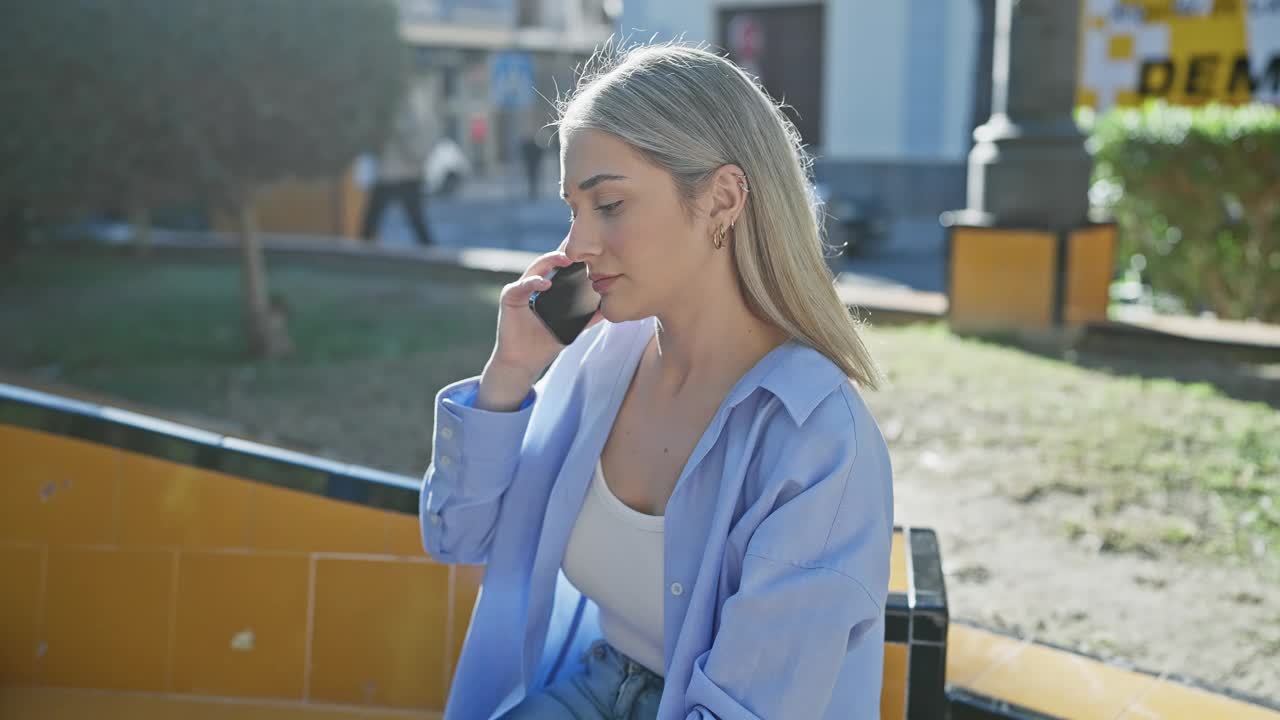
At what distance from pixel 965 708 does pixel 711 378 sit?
0.89m

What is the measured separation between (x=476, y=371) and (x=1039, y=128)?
3478mm

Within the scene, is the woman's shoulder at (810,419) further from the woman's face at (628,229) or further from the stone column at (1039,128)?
the stone column at (1039,128)

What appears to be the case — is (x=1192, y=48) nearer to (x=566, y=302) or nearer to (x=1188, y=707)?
(x=1188, y=707)

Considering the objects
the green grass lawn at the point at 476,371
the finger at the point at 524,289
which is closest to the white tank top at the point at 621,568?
the finger at the point at 524,289

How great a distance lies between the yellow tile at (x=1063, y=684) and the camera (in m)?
2.46

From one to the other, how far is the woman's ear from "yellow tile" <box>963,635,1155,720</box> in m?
1.12

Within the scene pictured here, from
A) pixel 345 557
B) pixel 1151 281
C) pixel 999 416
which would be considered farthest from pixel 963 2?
pixel 345 557

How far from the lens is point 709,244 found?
1.97 m

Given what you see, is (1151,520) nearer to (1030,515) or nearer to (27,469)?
(1030,515)

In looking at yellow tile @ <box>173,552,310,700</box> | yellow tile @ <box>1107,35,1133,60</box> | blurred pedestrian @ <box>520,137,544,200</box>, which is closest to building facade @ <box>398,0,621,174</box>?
blurred pedestrian @ <box>520,137,544,200</box>

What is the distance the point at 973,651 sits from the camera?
2.68m

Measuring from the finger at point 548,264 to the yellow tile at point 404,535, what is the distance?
77 centimetres

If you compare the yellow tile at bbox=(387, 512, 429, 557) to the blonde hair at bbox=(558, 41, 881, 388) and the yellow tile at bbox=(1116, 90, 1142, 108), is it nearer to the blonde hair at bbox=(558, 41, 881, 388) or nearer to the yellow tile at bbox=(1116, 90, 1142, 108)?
the blonde hair at bbox=(558, 41, 881, 388)

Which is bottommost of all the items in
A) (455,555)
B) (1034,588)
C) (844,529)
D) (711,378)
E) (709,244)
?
(1034,588)
